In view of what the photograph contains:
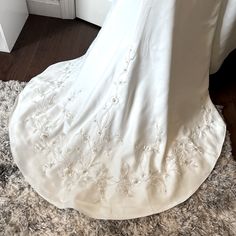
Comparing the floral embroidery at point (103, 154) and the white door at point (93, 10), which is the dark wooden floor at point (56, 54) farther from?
→ the floral embroidery at point (103, 154)

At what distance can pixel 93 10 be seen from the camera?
1.65m

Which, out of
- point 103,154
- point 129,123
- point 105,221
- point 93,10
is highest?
point 93,10

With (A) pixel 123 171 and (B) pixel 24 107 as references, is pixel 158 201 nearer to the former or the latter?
(A) pixel 123 171

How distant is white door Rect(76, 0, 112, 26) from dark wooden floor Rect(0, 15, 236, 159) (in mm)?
41

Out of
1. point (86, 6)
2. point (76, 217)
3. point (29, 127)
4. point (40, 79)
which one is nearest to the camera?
point (76, 217)

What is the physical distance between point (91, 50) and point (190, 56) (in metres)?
0.35

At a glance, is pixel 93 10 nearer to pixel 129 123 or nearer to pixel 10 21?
pixel 10 21

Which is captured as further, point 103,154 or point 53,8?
point 53,8

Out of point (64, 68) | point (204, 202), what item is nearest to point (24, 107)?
point (64, 68)

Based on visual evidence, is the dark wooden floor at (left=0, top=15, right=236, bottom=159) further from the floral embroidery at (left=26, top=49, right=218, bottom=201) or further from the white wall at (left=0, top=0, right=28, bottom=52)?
the floral embroidery at (left=26, top=49, right=218, bottom=201)

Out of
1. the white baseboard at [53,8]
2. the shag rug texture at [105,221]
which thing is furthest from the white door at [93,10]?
the shag rug texture at [105,221]

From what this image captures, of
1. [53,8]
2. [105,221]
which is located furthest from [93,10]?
[105,221]

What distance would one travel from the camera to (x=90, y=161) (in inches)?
43.0

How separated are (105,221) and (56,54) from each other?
91 cm
